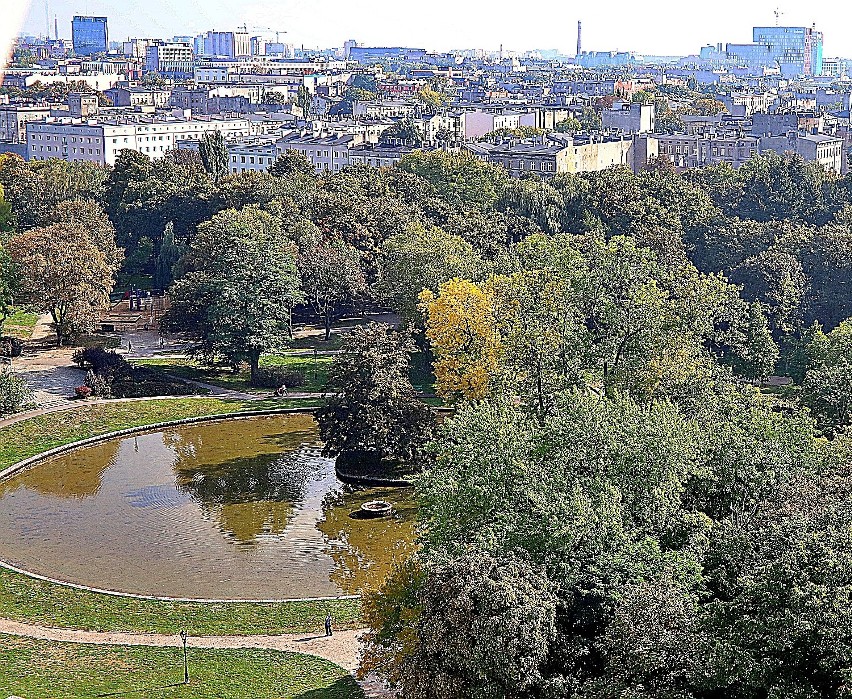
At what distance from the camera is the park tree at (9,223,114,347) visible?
4338 cm

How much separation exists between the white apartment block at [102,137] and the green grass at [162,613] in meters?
60.6

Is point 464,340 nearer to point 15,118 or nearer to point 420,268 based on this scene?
point 420,268

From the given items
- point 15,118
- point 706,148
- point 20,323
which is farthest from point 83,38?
point 20,323

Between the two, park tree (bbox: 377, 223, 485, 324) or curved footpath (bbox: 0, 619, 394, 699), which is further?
park tree (bbox: 377, 223, 485, 324)

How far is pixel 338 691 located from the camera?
20.2m

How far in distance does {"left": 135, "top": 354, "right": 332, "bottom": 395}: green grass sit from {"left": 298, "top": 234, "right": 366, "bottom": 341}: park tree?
2734 mm

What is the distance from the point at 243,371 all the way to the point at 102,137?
47742mm

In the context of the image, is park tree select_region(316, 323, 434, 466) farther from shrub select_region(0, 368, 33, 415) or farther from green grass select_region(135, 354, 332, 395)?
shrub select_region(0, 368, 33, 415)

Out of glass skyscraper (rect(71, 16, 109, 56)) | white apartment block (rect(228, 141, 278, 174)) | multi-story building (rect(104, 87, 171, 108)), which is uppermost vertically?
glass skyscraper (rect(71, 16, 109, 56))

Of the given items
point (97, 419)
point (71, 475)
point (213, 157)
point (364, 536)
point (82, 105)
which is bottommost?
point (364, 536)

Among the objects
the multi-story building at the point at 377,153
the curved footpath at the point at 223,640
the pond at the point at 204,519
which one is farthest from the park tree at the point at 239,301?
the multi-story building at the point at 377,153

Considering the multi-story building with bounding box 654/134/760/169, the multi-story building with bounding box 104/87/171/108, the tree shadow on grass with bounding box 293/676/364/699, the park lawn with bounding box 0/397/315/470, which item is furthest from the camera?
the multi-story building with bounding box 104/87/171/108

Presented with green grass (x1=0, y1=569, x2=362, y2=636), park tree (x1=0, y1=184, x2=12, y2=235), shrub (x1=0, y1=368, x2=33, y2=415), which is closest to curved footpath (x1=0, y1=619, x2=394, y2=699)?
green grass (x1=0, y1=569, x2=362, y2=636)

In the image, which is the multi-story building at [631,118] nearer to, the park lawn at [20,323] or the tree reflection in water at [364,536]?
the park lawn at [20,323]
